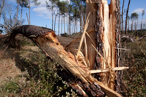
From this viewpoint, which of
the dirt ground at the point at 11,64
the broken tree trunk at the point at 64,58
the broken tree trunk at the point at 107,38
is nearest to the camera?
the broken tree trunk at the point at 64,58

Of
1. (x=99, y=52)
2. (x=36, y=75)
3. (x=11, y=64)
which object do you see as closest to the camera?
(x=99, y=52)

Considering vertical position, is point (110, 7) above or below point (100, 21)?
above

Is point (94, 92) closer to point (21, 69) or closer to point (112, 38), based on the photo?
point (112, 38)

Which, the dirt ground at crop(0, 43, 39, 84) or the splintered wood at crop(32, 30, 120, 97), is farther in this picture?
the dirt ground at crop(0, 43, 39, 84)

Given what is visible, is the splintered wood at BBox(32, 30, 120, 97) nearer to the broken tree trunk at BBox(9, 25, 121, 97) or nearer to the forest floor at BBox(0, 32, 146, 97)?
the broken tree trunk at BBox(9, 25, 121, 97)

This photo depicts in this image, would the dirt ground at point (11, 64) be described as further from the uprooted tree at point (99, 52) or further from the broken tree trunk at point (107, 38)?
the broken tree trunk at point (107, 38)

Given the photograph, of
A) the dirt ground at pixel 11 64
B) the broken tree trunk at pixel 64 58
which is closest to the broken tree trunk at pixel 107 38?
the broken tree trunk at pixel 64 58

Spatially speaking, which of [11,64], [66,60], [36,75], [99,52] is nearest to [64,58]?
[66,60]

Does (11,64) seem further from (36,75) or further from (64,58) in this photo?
(64,58)

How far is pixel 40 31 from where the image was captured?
9.45 ft

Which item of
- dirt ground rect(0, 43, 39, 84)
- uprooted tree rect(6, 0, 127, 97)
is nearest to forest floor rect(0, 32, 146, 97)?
dirt ground rect(0, 43, 39, 84)

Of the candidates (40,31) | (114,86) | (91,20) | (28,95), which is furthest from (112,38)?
(28,95)

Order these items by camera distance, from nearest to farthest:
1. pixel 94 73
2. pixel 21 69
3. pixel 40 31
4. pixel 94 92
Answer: pixel 94 92 < pixel 94 73 < pixel 40 31 < pixel 21 69

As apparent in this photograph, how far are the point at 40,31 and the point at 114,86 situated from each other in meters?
2.46
